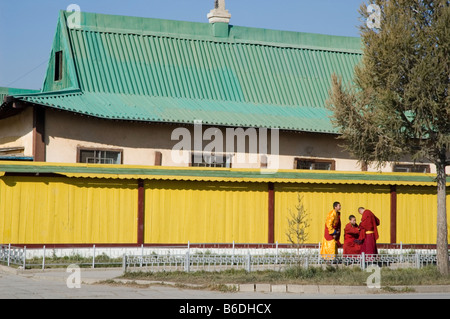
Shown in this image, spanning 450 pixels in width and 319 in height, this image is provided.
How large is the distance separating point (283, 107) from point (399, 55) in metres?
10.1

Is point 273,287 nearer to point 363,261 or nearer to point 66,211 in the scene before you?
point 363,261

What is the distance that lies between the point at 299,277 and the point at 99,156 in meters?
10.2

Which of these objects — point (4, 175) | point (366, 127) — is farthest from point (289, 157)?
point (4, 175)

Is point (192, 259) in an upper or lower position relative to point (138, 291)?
upper

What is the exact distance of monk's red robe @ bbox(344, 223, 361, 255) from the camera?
2289 cm

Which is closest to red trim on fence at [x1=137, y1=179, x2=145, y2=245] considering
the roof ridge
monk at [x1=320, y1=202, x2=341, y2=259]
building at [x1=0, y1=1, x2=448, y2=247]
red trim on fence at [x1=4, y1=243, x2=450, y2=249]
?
building at [x1=0, y1=1, x2=448, y2=247]

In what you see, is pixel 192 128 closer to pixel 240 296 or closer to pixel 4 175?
pixel 4 175

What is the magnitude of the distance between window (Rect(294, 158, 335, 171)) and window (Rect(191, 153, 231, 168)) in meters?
2.59

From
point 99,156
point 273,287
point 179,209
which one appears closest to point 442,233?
point 273,287

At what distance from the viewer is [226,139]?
89.9ft

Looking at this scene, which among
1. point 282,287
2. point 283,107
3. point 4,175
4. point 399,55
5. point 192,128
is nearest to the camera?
point 282,287

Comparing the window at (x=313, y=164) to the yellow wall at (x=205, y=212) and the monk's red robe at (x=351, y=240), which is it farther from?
the monk's red robe at (x=351, y=240)

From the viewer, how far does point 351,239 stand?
75.6ft

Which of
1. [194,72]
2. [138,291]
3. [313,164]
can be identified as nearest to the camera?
[138,291]
